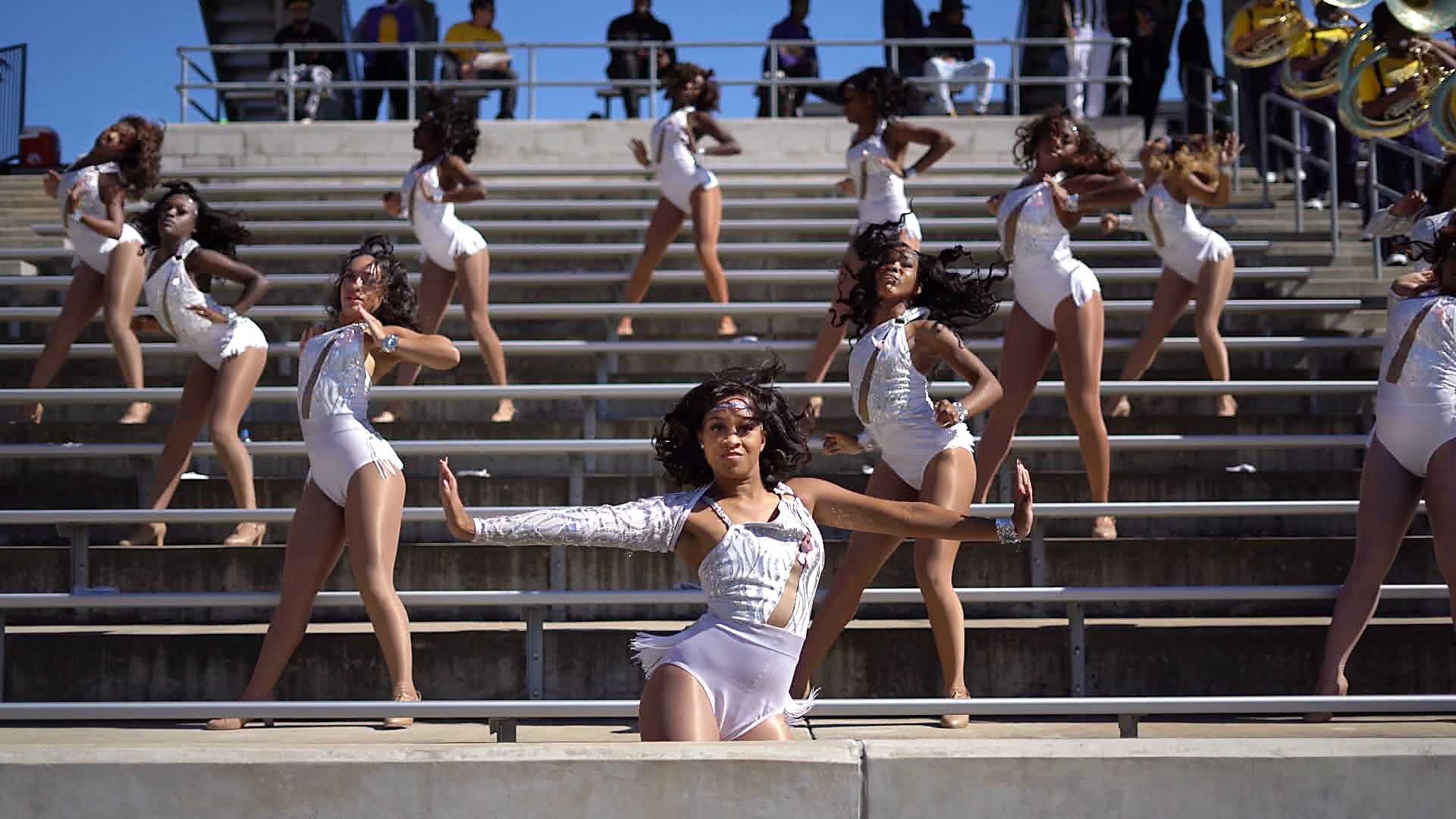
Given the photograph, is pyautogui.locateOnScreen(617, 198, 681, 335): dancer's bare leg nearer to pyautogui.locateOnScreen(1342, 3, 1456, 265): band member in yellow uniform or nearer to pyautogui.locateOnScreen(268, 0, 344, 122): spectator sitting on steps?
pyautogui.locateOnScreen(1342, 3, 1456, 265): band member in yellow uniform

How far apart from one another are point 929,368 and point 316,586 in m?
2.15

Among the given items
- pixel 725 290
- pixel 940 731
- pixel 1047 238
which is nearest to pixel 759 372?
pixel 940 731

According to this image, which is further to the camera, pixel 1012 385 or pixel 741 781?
pixel 1012 385

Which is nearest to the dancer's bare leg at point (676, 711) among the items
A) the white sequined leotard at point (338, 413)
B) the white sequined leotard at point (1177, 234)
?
the white sequined leotard at point (338, 413)

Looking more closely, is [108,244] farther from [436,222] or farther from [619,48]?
[619,48]

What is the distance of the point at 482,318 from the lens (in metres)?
7.92

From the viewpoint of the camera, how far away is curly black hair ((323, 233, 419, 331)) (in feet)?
18.8

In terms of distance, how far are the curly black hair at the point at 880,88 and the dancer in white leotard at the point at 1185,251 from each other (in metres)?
1.22

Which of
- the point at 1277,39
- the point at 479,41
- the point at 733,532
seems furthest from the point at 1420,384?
the point at 479,41

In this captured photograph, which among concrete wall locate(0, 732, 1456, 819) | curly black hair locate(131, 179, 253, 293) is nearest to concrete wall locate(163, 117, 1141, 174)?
curly black hair locate(131, 179, 253, 293)

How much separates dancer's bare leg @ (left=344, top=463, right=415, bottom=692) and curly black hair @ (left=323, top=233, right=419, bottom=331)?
2.15 feet

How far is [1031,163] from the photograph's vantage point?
744 cm

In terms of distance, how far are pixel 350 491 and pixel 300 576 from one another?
323 mm

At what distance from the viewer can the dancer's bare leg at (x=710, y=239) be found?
9031mm
